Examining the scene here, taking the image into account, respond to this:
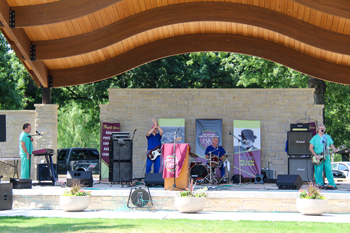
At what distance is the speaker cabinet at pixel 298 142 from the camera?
1175 cm

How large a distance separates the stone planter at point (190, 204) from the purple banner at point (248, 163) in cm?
511

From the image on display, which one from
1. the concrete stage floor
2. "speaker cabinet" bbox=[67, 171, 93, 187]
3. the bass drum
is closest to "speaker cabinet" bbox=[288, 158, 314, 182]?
the bass drum

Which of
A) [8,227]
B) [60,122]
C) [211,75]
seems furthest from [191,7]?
[60,122]

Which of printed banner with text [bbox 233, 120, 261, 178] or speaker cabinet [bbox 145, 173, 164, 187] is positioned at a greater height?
printed banner with text [bbox 233, 120, 261, 178]

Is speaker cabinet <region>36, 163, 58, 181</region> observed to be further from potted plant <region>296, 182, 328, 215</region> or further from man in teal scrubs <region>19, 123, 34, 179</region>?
potted plant <region>296, 182, 328, 215</region>

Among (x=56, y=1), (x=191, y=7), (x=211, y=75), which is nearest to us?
(x=56, y=1)

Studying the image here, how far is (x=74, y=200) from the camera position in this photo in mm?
8562

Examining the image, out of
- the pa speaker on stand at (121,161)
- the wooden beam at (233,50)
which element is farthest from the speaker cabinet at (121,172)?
the wooden beam at (233,50)

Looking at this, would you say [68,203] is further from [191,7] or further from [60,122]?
[60,122]

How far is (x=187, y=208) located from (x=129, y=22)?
17.3ft

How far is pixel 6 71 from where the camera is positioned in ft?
78.5

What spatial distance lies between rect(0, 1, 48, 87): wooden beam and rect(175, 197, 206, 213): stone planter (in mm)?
5588

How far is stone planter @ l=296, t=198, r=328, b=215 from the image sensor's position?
26.8ft

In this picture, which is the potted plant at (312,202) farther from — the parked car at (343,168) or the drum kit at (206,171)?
the parked car at (343,168)
